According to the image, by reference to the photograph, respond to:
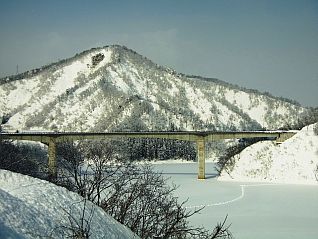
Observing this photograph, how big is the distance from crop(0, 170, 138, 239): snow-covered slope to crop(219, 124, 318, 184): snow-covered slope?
54.3 meters

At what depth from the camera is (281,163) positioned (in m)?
61.7

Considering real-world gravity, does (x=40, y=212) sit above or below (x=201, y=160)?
above

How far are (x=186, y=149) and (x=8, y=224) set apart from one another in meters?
126

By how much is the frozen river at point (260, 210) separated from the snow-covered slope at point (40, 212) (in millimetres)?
12886

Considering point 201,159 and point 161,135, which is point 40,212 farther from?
point 161,135

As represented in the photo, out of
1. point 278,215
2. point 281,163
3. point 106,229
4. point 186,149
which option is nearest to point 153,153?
point 186,149

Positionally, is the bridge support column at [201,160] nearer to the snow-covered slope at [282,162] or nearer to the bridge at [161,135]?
the bridge at [161,135]

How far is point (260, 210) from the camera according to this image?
32156 mm

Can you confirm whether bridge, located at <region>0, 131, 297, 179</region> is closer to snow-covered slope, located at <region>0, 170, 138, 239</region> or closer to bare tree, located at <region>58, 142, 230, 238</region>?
bare tree, located at <region>58, 142, 230, 238</region>

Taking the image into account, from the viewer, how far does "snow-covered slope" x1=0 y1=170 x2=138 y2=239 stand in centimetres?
Result: 376

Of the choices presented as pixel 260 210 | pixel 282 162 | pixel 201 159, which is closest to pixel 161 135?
pixel 201 159

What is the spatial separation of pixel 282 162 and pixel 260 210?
31.0 meters

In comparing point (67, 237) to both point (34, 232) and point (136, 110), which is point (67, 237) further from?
point (136, 110)

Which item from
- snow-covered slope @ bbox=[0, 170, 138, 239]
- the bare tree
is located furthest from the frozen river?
snow-covered slope @ bbox=[0, 170, 138, 239]
